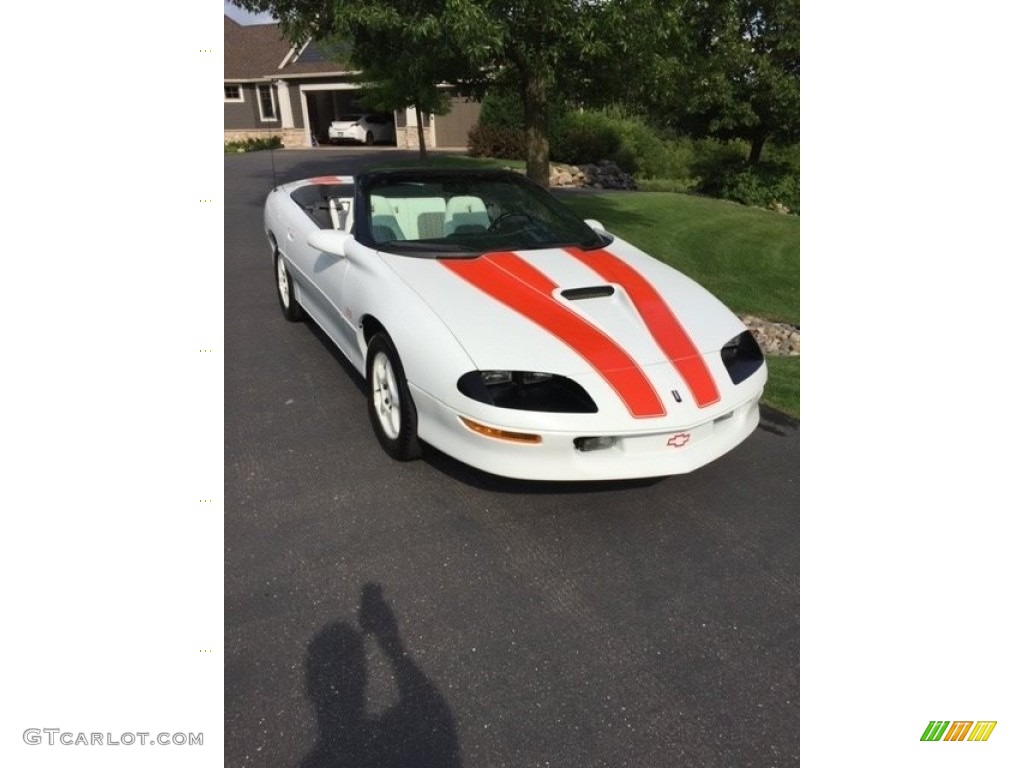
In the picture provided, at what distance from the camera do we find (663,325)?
10.4ft

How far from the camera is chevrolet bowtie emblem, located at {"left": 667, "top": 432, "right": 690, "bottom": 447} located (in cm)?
282

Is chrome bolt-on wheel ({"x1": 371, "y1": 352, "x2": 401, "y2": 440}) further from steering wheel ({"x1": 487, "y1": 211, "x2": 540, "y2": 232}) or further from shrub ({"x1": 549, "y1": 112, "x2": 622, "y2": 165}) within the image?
shrub ({"x1": 549, "y1": 112, "x2": 622, "y2": 165})

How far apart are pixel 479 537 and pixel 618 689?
926 millimetres

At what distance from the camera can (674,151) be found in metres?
24.4

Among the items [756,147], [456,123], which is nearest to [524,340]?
[756,147]

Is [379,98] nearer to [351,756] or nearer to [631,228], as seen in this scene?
[631,228]

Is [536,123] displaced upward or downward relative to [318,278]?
upward

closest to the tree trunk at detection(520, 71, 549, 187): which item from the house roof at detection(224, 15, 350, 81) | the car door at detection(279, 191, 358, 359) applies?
the car door at detection(279, 191, 358, 359)

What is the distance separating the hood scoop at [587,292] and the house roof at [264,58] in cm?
2768

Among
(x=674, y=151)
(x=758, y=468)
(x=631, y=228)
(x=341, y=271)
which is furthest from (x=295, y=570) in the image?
(x=674, y=151)

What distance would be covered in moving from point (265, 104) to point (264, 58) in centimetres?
224

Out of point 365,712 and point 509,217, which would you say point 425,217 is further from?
point 365,712

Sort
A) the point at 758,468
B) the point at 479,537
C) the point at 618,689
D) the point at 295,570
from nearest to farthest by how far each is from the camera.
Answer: the point at 618,689
the point at 295,570
the point at 479,537
the point at 758,468

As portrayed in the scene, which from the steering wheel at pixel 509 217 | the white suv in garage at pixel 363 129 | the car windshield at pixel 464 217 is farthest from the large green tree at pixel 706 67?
the white suv in garage at pixel 363 129
